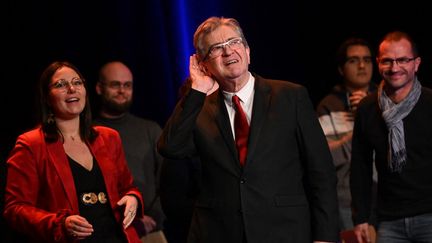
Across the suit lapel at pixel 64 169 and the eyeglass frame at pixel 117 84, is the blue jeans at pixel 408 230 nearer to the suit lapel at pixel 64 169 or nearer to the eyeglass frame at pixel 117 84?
the suit lapel at pixel 64 169

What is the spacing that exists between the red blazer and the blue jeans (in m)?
1.34

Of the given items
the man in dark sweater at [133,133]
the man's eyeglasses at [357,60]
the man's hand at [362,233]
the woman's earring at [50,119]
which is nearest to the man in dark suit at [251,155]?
the woman's earring at [50,119]

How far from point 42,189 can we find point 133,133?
142cm

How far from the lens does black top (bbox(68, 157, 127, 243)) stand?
404 cm

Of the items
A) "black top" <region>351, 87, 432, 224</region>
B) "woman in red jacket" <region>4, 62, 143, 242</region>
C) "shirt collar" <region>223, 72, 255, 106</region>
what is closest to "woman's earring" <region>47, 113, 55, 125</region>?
"woman in red jacket" <region>4, 62, 143, 242</region>

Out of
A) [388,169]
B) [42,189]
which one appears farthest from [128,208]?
[388,169]

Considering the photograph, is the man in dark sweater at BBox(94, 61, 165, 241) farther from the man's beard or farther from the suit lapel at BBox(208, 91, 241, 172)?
the suit lapel at BBox(208, 91, 241, 172)

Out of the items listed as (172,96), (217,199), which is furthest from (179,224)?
(172,96)

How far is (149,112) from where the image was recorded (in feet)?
20.1

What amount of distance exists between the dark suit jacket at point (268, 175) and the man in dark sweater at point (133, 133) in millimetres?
1665

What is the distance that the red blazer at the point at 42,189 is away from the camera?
12.9 ft

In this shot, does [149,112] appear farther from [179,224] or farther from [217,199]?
[217,199]

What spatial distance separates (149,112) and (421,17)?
7.05 feet

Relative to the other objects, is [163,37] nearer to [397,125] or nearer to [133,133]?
[133,133]
